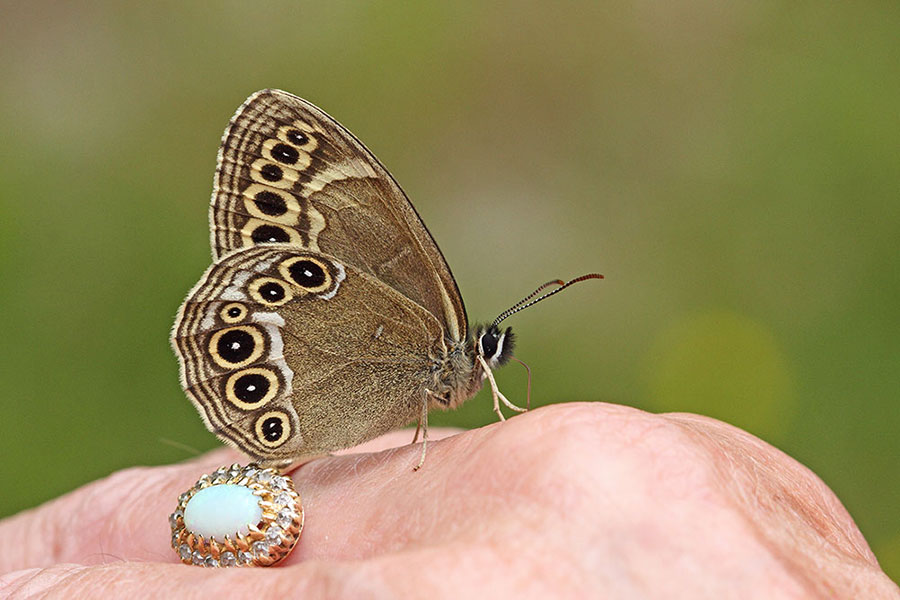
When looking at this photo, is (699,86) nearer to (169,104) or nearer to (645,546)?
(169,104)

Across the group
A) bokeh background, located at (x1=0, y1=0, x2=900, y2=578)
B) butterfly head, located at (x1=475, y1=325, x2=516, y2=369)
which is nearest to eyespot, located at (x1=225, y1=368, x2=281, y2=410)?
butterfly head, located at (x1=475, y1=325, x2=516, y2=369)

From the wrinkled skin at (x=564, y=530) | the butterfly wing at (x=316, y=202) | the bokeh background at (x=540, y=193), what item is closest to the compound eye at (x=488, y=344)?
the butterfly wing at (x=316, y=202)

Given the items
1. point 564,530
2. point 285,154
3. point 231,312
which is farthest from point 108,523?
point 564,530

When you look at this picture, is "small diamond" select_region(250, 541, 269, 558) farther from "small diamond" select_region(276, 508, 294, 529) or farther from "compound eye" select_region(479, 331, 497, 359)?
"compound eye" select_region(479, 331, 497, 359)

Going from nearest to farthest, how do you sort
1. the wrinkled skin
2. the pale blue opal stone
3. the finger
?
the wrinkled skin, the pale blue opal stone, the finger

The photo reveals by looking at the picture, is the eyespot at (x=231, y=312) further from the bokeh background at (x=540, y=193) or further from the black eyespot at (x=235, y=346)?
the bokeh background at (x=540, y=193)

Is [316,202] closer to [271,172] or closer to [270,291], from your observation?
[271,172]
